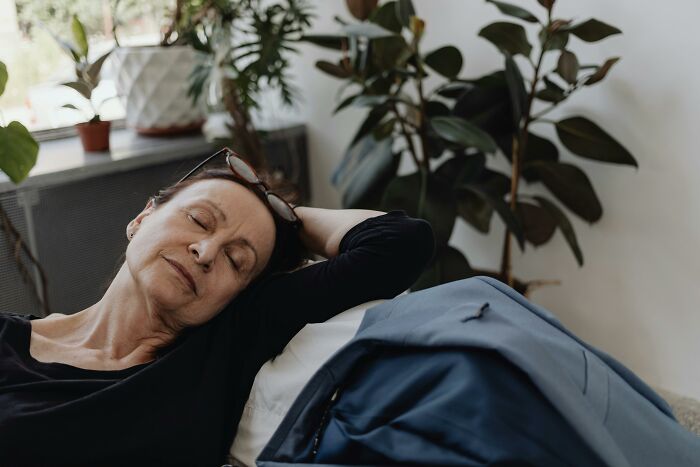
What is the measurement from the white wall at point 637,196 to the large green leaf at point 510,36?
0.28 meters

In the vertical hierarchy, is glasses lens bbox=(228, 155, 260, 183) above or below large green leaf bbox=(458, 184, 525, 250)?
above

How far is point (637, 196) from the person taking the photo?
2.10m

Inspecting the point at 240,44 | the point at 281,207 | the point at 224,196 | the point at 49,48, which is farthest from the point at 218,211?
the point at 49,48

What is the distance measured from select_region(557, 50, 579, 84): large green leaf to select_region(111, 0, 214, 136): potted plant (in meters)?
1.19

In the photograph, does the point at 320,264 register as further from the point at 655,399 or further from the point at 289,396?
the point at 655,399

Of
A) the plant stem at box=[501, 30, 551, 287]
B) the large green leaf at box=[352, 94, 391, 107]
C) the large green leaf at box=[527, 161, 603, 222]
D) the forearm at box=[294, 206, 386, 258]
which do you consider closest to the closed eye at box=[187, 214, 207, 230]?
the forearm at box=[294, 206, 386, 258]

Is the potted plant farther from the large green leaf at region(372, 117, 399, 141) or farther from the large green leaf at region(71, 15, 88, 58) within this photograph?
the large green leaf at region(372, 117, 399, 141)

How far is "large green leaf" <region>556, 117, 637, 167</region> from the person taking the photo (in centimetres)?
196

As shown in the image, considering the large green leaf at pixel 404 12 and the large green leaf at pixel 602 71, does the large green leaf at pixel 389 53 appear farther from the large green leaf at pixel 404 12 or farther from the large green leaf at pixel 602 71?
the large green leaf at pixel 602 71

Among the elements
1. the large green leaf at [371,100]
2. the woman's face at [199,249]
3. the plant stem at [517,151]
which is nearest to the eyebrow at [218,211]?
the woman's face at [199,249]

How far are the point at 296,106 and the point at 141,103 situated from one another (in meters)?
0.66

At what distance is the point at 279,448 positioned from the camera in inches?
38.3

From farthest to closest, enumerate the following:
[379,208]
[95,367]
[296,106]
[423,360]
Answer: [296,106] < [379,208] < [95,367] < [423,360]

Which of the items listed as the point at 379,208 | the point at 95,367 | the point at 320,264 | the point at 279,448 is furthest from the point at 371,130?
the point at 279,448
